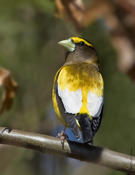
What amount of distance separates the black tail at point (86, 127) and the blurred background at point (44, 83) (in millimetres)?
1523

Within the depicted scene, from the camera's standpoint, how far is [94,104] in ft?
9.37

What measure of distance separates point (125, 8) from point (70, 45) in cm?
196

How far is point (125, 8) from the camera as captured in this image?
6.75 ft

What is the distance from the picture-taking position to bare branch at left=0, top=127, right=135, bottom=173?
235 cm

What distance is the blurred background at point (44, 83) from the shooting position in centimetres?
471

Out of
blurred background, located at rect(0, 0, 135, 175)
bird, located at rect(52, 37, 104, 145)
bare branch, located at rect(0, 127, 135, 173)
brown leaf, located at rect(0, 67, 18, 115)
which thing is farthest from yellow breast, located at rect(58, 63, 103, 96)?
blurred background, located at rect(0, 0, 135, 175)

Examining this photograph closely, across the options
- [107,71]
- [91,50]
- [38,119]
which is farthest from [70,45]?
[38,119]

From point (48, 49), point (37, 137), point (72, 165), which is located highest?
point (48, 49)

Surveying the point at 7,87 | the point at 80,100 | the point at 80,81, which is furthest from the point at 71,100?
the point at 7,87

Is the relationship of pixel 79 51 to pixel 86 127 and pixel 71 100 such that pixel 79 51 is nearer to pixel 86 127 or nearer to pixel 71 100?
pixel 71 100

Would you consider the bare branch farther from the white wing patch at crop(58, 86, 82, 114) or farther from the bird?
the white wing patch at crop(58, 86, 82, 114)

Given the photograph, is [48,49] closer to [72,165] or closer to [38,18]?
[38,18]

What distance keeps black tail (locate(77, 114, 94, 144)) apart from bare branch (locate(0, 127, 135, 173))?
91 millimetres

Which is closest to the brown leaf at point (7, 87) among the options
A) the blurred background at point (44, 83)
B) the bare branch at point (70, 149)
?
the bare branch at point (70, 149)
